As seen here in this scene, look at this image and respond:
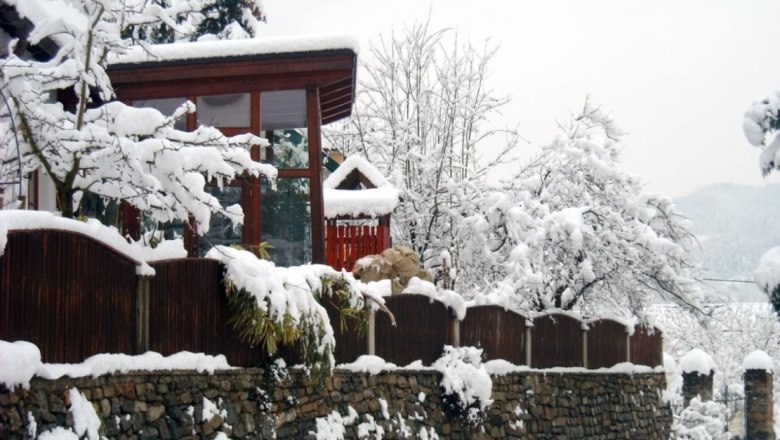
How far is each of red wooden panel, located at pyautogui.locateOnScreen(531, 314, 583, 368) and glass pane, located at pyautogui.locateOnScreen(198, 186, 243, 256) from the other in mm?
5554

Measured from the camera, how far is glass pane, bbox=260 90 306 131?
1423 cm

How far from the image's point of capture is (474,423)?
14.4m

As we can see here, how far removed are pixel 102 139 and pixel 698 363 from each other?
16414 mm

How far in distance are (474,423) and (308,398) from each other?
12.7 ft

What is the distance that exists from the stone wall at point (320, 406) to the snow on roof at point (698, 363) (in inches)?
111

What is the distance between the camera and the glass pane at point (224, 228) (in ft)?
45.0

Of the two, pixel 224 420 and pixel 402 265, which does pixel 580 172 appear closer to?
pixel 402 265

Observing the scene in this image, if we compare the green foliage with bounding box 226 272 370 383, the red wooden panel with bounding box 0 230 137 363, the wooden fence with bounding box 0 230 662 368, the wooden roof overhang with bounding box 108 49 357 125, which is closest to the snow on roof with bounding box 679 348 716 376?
the wooden fence with bounding box 0 230 662 368

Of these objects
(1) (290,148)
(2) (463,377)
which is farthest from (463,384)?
(1) (290,148)

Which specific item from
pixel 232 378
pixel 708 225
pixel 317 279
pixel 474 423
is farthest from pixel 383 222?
pixel 708 225

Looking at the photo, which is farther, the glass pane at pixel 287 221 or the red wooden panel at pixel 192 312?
the glass pane at pixel 287 221

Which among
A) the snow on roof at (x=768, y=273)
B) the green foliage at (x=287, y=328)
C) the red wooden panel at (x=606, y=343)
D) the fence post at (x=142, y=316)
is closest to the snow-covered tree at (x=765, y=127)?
the snow on roof at (x=768, y=273)

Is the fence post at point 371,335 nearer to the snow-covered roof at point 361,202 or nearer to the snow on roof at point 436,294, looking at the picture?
the snow on roof at point 436,294

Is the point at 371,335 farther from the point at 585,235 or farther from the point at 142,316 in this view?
the point at 585,235
